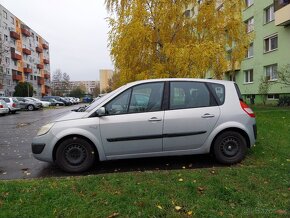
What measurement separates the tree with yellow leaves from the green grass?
9.50 metres

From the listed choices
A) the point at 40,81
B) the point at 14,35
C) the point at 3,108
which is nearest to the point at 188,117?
the point at 3,108

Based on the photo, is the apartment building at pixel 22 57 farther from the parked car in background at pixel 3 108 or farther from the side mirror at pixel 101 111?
the side mirror at pixel 101 111

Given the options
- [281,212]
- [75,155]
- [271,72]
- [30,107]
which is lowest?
[281,212]

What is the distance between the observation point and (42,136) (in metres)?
5.68

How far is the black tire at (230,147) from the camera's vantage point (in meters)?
5.89

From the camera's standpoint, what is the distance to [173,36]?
52.0 feet

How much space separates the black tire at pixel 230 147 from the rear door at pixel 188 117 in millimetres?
315

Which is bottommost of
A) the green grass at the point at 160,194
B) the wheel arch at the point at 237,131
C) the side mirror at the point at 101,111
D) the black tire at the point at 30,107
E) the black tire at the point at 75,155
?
the green grass at the point at 160,194

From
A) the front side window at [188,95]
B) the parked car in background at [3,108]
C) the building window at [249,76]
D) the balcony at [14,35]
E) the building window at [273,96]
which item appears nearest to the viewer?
the front side window at [188,95]

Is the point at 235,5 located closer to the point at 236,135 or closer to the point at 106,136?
the point at 236,135

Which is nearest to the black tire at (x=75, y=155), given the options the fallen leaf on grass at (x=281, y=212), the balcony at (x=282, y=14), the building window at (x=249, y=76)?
the fallen leaf on grass at (x=281, y=212)

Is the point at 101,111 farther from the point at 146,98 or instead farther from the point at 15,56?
the point at 15,56

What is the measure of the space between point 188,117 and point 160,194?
6.04 ft

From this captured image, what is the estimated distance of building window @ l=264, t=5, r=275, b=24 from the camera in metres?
27.9
